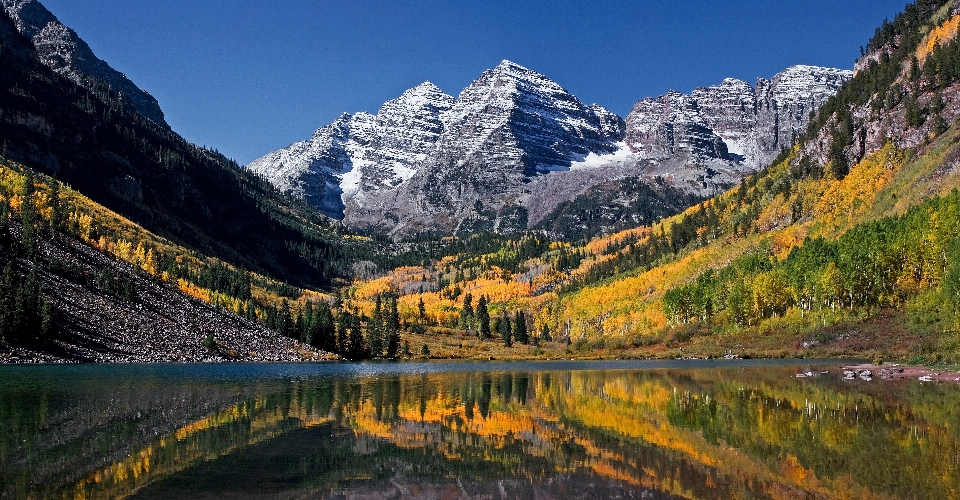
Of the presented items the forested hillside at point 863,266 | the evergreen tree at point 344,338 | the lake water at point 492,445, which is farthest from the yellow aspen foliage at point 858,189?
the evergreen tree at point 344,338

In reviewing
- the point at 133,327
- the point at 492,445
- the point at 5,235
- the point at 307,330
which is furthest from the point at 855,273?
the point at 5,235

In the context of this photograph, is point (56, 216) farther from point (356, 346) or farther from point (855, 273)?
point (855, 273)

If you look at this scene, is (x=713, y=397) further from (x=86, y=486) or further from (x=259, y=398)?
(x=86, y=486)

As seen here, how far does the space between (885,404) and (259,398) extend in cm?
4418

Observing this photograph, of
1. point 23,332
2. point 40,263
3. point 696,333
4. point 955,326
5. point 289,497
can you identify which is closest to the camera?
point 289,497

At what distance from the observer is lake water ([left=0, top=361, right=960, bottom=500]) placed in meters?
22.3

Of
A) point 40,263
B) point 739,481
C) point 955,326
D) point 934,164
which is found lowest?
point 739,481

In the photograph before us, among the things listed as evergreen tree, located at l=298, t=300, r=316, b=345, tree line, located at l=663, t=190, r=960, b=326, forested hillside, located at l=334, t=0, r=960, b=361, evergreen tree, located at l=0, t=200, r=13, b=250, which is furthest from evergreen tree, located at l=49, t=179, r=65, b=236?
tree line, located at l=663, t=190, r=960, b=326

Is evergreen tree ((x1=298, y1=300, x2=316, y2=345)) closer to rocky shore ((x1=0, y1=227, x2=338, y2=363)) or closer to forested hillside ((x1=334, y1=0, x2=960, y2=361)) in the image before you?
rocky shore ((x1=0, y1=227, x2=338, y2=363))

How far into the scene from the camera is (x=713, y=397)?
2002 inches

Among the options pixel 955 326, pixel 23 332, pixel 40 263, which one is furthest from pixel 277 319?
pixel 955 326

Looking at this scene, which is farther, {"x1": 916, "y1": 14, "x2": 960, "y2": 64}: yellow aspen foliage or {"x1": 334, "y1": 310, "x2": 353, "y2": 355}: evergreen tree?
{"x1": 916, "y1": 14, "x2": 960, "y2": 64}: yellow aspen foliage

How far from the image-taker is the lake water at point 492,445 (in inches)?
877

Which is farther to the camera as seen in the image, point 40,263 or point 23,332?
point 40,263
